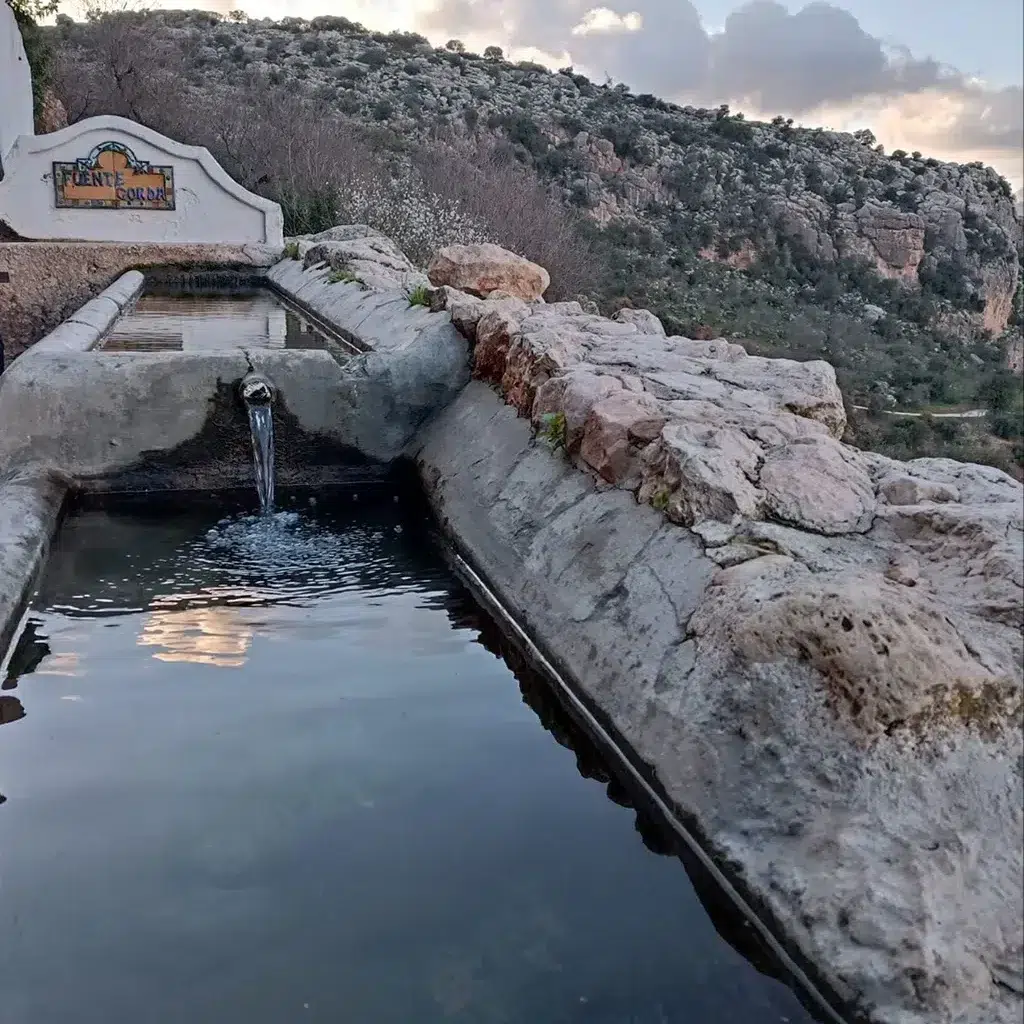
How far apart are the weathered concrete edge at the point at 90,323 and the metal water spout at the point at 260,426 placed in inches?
35.7

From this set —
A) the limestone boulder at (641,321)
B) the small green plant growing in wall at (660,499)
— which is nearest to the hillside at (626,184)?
the limestone boulder at (641,321)

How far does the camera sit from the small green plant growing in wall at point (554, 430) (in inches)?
160

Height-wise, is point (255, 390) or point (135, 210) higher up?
point (135, 210)

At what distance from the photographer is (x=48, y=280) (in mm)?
11367

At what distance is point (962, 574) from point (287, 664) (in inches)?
75.6

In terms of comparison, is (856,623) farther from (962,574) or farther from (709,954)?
(709,954)

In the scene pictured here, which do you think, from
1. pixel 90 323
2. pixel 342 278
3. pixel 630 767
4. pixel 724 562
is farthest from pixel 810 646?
pixel 342 278

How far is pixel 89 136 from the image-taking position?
521 inches

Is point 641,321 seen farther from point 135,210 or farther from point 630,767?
point 135,210

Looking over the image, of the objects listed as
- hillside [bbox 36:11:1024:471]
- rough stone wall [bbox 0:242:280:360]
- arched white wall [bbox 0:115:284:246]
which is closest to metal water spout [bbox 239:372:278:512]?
rough stone wall [bbox 0:242:280:360]

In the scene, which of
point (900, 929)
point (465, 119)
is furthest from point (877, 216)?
point (900, 929)

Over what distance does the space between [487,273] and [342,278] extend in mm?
2373

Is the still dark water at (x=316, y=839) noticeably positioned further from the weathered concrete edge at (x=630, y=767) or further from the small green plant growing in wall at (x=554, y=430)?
the small green plant growing in wall at (x=554, y=430)

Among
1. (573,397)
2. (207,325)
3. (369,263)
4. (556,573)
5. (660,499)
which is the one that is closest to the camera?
(660,499)
